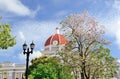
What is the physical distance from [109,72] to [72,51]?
15.8 ft

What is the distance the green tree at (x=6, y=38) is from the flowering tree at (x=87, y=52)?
9077 mm

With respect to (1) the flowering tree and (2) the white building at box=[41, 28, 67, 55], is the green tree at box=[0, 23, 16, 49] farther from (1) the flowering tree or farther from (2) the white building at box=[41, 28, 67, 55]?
(2) the white building at box=[41, 28, 67, 55]

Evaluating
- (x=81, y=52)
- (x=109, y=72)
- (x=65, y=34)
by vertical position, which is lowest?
(x=109, y=72)

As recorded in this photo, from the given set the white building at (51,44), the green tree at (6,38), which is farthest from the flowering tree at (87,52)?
the white building at (51,44)

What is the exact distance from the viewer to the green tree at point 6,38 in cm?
2562

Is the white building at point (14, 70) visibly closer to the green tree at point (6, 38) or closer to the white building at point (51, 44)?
the white building at point (51, 44)

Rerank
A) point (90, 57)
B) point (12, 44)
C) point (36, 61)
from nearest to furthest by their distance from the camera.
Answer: point (12, 44)
point (90, 57)
point (36, 61)

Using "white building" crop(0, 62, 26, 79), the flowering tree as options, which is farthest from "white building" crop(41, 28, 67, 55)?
the flowering tree

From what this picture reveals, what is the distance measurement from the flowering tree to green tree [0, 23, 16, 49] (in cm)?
908

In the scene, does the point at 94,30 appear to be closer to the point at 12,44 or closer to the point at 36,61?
the point at 12,44

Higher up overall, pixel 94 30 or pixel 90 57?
pixel 94 30

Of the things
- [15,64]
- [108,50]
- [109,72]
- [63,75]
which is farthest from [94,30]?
[15,64]

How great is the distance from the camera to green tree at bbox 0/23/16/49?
2562cm

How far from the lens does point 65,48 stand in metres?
34.3
